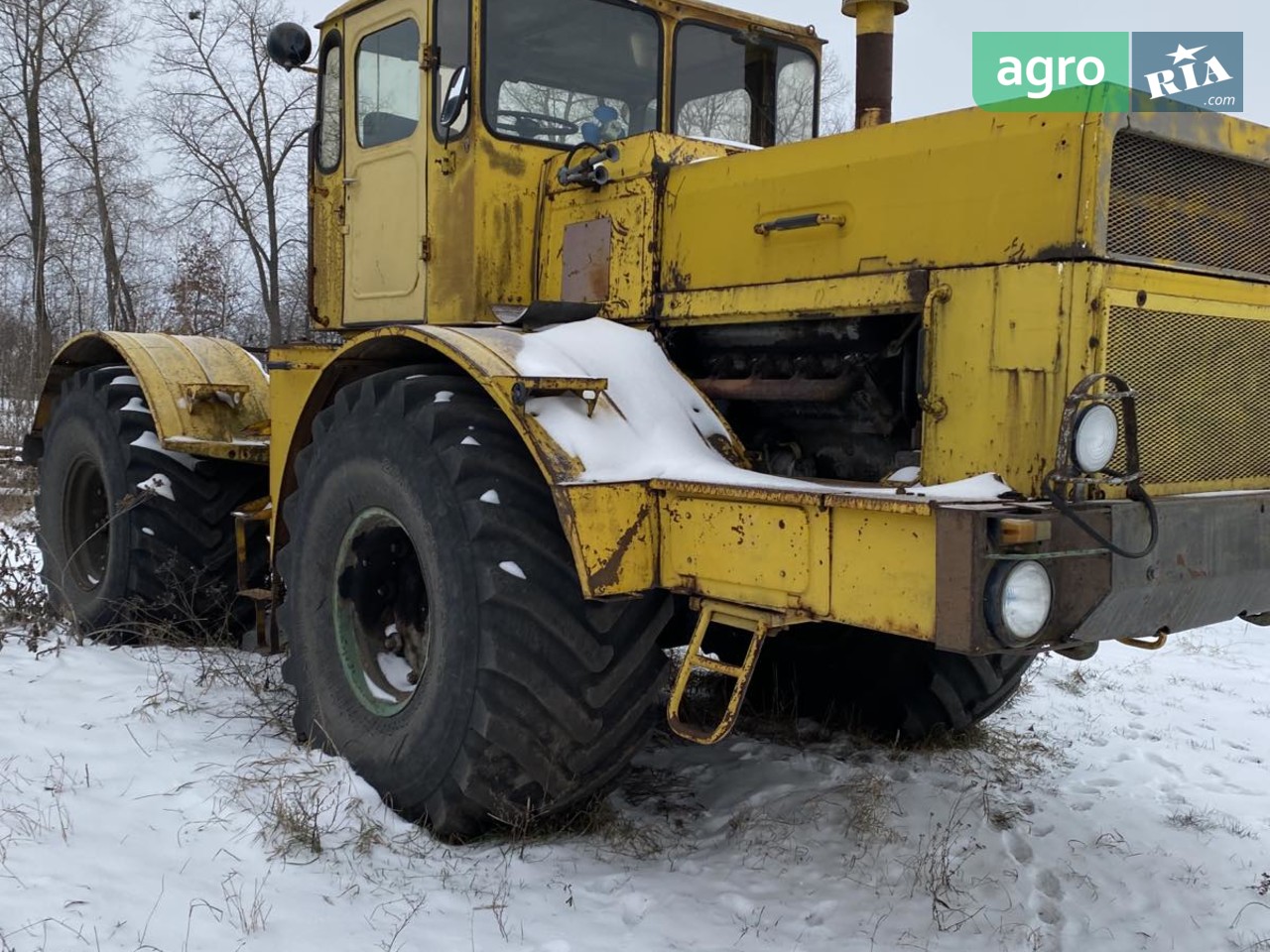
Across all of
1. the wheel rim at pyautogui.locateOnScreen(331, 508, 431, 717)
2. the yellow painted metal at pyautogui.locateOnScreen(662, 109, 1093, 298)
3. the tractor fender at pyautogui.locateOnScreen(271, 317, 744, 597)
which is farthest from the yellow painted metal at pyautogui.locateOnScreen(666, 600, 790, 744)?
the wheel rim at pyautogui.locateOnScreen(331, 508, 431, 717)

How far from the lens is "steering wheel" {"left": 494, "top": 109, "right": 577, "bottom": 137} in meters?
4.53

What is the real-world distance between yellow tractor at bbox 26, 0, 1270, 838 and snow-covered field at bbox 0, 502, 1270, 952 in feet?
0.88

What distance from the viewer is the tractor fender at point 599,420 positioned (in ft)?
10.9

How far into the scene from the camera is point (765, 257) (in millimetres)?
3717

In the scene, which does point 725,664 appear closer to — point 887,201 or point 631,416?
point 631,416

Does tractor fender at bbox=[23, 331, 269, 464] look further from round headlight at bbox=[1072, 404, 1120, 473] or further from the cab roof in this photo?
round headlight at bbox=[1072, 404, 1120, 473]

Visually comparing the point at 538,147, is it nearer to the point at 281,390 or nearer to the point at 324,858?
the point at 281,390

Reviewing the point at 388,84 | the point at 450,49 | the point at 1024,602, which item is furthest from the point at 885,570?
the point at 388,84

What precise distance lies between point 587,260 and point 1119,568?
221 cm

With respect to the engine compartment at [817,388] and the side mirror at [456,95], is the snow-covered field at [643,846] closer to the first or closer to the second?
the engine compartment at [817,388]

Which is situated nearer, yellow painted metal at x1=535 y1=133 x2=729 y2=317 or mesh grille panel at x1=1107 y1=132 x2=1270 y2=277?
mesh grille panel at x1=1107 y1=132 x2=1270 y2=277

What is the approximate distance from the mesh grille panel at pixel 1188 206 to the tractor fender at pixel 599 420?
125 cm

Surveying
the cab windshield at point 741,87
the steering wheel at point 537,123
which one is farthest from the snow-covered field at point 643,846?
the cab windshield at point 741,87

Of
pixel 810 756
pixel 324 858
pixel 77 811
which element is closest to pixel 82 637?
pixel 77 811
